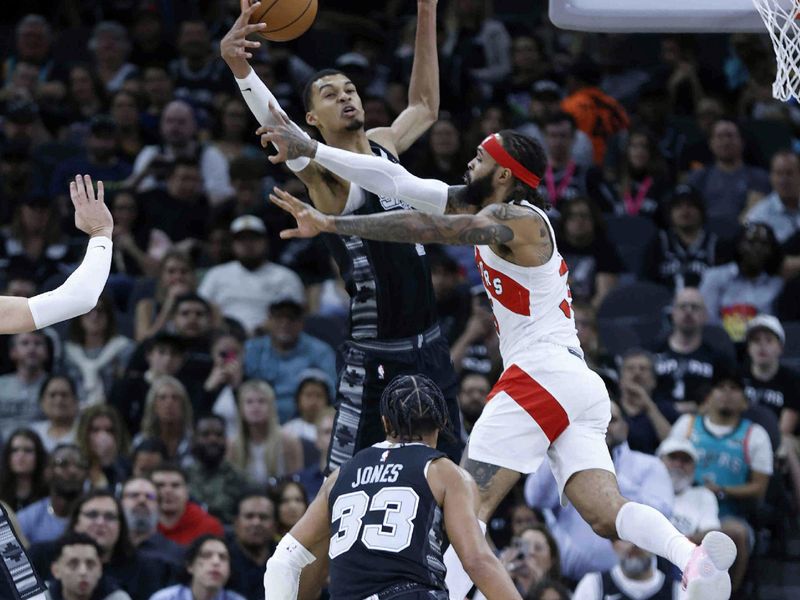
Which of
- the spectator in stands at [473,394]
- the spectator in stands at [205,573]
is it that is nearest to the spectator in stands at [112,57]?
the spectator in stands at [473,394]

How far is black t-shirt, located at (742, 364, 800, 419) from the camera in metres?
12.9

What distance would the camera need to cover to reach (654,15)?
8555mm

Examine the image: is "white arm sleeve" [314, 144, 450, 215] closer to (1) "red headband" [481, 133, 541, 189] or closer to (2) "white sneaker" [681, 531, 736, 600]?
(1) "red headband" [481, 133, 541, 189]

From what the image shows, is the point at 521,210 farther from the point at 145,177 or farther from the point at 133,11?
the point at 133,11

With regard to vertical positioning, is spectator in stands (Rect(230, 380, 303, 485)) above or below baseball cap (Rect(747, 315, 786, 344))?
below

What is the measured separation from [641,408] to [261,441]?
A: 2973mm

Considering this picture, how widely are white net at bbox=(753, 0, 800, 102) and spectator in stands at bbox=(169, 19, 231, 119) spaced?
9.52 meters

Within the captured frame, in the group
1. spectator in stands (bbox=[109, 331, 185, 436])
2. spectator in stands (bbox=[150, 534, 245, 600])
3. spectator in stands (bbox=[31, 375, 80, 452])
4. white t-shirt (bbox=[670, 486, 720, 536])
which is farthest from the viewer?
spectator in stands (bbox=[109, 331, 185, 436])

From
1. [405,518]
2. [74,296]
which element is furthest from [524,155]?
[74,296]

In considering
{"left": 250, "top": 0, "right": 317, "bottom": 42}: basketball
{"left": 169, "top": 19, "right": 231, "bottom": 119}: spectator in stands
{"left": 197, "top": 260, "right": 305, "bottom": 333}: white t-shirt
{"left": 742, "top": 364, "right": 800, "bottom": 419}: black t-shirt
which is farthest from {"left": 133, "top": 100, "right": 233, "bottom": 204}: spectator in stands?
{"left": 250, "top": 0, "right": 317, "bottom": 42}: basketball

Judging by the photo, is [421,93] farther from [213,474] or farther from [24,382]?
[24,382]

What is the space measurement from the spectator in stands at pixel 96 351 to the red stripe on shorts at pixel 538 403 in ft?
21.0

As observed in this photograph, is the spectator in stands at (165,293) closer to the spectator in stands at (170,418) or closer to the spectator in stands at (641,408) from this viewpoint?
the spectator in stands at (170,418)

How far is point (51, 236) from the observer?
15344 millimetres
